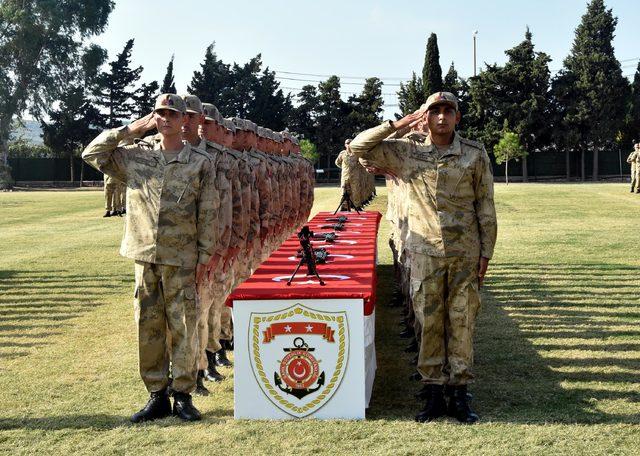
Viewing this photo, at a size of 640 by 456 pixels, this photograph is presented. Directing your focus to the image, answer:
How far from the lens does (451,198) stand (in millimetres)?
5395

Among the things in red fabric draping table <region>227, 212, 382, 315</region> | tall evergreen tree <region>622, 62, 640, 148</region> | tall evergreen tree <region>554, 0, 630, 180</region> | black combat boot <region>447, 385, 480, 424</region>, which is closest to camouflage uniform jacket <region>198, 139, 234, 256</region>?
red fabric draping table <region>227, 212, 382, 315</region>

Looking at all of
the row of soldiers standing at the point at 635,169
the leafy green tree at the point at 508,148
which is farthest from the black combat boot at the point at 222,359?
→ the leafy green tree at the point at 508,148

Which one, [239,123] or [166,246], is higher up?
[239,123]

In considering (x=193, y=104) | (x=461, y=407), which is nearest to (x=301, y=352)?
(x=461, y=407)

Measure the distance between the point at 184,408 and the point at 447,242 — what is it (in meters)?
2.02

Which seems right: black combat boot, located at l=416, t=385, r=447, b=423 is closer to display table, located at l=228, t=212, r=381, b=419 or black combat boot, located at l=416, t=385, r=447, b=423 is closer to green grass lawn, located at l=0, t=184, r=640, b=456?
green grass lawn, located at l=0, t=184, r=640, b=456

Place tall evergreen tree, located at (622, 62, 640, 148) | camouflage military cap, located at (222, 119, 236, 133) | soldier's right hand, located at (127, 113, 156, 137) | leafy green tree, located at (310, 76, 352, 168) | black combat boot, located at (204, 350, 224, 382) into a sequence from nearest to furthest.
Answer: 1. soldier's right hand, located at (127, 113, 156, 137)
2. black combat boot, located at (204, 350, 224, 382)
3. camouflage military cap, located at (222, 119, 236, 133)
4. tall evergreen tree, located at (622, 62, 640, 148)
5. leafy green tree, located at (310, 76, 352, 168)

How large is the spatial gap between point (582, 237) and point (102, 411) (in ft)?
47.4

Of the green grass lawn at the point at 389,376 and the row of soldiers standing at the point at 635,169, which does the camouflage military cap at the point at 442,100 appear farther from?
the row of soldiers standing at the point at 635,169

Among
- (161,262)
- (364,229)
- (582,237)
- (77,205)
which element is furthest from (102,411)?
(77,205)

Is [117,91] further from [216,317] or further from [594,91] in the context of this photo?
[216,317]

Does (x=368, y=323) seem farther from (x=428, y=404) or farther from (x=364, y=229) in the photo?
(x=364, y=229)

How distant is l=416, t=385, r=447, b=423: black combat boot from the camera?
5199 millimetres

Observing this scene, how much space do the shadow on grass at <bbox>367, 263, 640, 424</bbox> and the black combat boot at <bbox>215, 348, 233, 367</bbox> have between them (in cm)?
133
